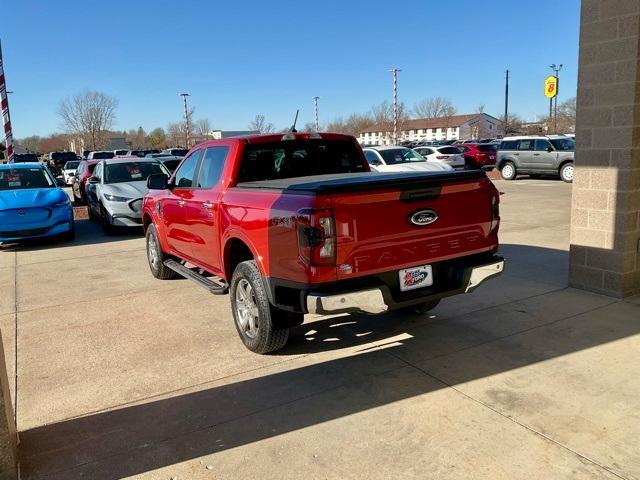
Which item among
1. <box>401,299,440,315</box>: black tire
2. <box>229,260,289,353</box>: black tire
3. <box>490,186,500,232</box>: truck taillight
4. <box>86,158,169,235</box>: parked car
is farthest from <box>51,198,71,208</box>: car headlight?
<box>490,186,500,232</box>: truck taillight

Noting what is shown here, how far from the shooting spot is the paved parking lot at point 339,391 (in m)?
3.07

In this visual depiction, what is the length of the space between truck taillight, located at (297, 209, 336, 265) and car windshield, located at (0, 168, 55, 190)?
982cm

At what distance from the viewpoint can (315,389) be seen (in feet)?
13.0

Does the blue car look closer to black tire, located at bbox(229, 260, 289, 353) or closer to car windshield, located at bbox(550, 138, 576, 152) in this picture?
black tire, located at bbox(229, 260, 289, 353)

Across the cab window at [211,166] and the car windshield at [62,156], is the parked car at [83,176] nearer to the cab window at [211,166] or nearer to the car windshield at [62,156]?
the cab window at [211,166]

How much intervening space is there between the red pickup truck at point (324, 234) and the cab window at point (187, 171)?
44 centimetres

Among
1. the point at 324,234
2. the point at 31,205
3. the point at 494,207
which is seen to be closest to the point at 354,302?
the point at 324,234

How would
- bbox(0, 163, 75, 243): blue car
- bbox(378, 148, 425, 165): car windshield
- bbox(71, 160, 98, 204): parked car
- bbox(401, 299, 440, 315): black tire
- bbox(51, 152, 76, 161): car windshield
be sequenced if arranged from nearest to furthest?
bbox(401, 299, 440, 315): black tire < bbox(0, 163, 75, 243): blue car < bbox(71, 160, 98, 204): parked car < bbox(378, 148, 425, 165): car windshield < bbox(51, 152, 76, 161): car windshield

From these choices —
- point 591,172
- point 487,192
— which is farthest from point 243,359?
point 591,172

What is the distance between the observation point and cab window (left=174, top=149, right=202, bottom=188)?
6004 millimetres

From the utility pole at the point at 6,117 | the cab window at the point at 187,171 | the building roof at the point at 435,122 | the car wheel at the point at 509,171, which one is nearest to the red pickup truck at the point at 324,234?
the cab window at the point at 187,171

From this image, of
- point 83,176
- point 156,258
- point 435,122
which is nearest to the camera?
point 156,258

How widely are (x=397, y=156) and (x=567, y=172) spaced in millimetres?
7459

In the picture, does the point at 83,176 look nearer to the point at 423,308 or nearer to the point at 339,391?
the point at 423,308
